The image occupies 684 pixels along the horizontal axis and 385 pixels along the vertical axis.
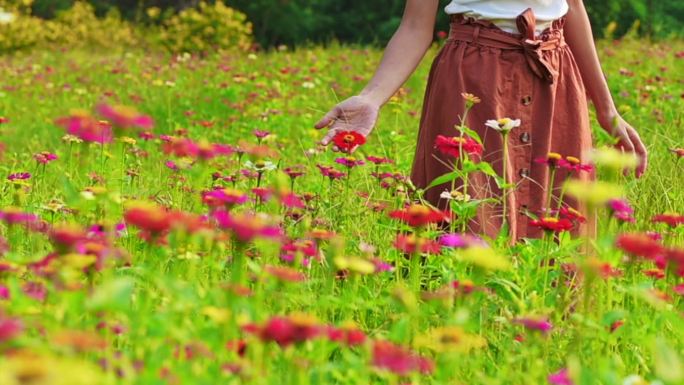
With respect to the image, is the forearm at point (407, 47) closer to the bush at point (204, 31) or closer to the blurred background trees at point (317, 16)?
the bush at point (204, 31)

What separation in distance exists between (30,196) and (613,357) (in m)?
1.74

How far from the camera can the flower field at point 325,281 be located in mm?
1168

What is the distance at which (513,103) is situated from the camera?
7.95 feet

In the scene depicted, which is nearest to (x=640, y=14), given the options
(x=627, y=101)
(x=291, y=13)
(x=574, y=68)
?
(x=291, y=13)

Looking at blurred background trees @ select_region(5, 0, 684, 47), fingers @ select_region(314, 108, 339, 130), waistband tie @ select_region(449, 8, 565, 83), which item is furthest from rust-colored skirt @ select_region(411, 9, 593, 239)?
blurred background trees @ select_region(5, 0, 684, 47)

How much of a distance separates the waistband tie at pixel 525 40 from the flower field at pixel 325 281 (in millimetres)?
178

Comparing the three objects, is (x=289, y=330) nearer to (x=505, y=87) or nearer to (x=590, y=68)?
(x=505, y=87)

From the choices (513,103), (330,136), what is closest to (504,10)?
(513,103)

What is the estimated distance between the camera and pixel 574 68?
2.56 metres

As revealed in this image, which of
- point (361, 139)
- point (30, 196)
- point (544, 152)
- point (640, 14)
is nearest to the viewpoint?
point (361, 139)

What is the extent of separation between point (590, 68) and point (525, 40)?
328 mm

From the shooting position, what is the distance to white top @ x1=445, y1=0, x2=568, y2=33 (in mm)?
2385

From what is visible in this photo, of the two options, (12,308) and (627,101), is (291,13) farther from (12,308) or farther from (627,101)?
(12,308)

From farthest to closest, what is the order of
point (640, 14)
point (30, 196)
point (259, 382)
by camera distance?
point (640, 14)
point (30, 196)
point (259, 382)
